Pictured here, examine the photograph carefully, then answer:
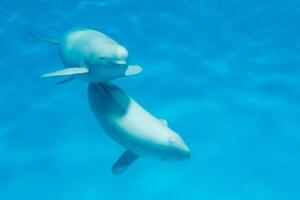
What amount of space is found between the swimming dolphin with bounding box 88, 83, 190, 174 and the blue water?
1737 millimetres

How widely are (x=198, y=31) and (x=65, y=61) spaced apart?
14.6 ft

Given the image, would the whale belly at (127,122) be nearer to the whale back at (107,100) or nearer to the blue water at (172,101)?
the whale back at (107,100)

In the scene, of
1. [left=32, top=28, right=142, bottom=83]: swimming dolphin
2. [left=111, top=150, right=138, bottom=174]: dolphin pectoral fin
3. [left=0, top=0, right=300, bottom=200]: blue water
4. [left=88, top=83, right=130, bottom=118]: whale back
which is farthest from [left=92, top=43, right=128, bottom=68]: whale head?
[left=0, top=0, right=300, bottom=200]: blue water

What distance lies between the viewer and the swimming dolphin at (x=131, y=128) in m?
5.08

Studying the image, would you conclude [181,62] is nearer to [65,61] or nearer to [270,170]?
[270,170]

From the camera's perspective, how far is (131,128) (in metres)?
5.31

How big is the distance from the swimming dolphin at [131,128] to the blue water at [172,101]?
5.70 ft

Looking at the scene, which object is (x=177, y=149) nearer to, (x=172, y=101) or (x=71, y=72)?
(x=71, y=72)

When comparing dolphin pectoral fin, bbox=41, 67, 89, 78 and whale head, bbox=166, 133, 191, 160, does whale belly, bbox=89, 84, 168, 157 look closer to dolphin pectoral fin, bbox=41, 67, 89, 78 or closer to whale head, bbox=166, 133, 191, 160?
whale head, bbox=166, 133, 191, 160

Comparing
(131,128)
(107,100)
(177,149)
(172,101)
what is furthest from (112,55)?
(172,101)

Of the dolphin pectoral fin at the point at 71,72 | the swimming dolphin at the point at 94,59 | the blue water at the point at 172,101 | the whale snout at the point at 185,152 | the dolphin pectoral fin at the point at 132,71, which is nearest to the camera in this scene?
the whale snout at the point at 185,152

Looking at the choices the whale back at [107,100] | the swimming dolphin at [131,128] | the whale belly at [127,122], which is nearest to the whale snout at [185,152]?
the swimming dolphin at [131,128]

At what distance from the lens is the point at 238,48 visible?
371 inches

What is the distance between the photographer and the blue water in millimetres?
7090
